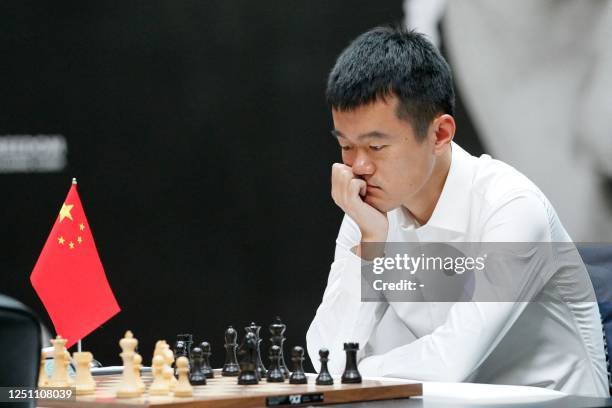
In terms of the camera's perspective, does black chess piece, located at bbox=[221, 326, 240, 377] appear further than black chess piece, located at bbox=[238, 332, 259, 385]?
Yes

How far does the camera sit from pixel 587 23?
3150 mm

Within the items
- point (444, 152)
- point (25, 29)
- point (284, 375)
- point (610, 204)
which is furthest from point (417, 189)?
point (25, 29)

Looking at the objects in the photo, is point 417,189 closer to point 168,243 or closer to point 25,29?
point 168,243

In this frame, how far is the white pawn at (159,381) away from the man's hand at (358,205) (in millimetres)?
818

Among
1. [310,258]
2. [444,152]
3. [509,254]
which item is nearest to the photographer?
[509,254]

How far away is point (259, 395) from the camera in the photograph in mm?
1469

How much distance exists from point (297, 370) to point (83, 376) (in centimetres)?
36

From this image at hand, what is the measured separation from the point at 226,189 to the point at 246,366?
1892 millimetres

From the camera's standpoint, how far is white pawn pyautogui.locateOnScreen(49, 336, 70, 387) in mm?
1643

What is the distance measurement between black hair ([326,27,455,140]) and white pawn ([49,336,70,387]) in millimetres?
869

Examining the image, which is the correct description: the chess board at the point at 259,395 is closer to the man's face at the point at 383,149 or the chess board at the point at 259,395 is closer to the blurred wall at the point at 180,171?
the man's face at the point at 383,149

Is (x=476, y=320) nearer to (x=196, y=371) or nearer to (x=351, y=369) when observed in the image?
(x=351, y=369)

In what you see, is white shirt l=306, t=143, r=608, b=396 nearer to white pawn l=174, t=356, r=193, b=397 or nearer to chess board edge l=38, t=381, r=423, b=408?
chess board edge l=38, t=381, r=423, b=408

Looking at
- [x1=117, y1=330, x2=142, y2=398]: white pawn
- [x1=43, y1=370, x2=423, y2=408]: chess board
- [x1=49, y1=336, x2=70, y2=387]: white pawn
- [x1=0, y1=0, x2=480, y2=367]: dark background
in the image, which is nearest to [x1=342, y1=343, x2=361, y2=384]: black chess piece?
[x1=43, y1=370, x2=423, y2=408]: chess board
